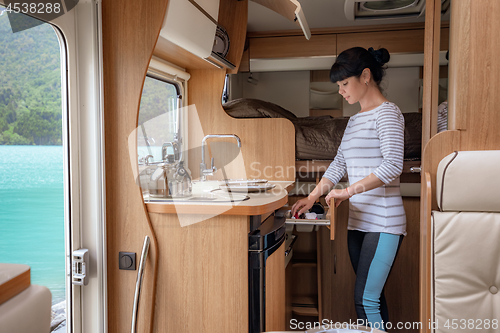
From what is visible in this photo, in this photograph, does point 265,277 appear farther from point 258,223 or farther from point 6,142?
point 6,142

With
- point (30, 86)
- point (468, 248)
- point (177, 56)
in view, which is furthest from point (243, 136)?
point (468, 248)

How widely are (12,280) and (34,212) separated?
73 centimetres

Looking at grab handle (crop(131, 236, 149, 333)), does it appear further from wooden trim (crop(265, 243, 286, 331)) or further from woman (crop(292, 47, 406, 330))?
woman (crop(292, 47, 406, 330))

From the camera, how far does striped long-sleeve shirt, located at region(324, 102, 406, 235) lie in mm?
1701

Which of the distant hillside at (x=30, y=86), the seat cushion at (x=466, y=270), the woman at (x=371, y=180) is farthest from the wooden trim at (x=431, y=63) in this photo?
the distant hillside at (x=30, y=86)

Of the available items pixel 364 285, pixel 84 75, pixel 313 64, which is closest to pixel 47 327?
pixel 84 75

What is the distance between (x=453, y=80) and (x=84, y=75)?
1.34 meters

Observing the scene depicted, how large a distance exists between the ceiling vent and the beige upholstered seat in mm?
1692

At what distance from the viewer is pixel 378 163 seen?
1797mm

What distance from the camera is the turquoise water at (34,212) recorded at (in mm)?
1144

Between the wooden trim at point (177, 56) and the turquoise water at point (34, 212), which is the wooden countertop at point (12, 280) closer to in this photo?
the turquoise water at point (34, 212)

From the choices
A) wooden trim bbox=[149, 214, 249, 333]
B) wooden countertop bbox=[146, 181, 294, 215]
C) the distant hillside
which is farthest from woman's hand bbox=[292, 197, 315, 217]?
the distant hillside

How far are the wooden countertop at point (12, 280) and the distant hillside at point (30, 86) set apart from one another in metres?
0.63

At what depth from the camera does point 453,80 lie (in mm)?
1266
